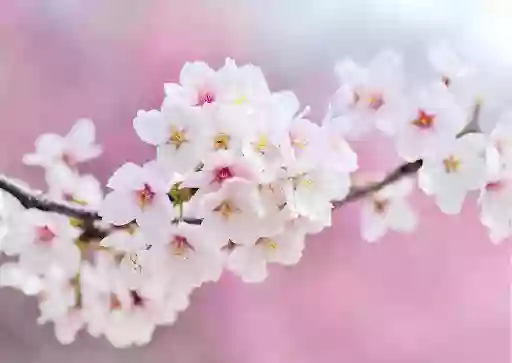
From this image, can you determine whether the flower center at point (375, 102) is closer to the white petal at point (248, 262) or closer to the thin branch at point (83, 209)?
the thin branch at point (83, 209)

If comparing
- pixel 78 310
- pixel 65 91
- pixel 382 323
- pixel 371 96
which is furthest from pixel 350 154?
pixel 65 91

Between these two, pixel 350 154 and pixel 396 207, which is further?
pixel 396 207

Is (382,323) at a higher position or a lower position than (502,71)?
lower

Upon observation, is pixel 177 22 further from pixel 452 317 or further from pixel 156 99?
pixel 452 317

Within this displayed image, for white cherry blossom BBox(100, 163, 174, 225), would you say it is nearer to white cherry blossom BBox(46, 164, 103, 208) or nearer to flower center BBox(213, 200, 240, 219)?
flower center BBox(213, 200, 240, 219)

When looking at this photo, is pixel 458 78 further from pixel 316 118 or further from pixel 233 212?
pixel 316 118

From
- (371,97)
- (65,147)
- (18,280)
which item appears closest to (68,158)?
(65,147)

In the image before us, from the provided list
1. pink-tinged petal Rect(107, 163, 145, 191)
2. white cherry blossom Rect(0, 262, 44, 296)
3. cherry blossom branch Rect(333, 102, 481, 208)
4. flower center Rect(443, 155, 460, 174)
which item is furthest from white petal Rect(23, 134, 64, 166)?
flower center Rect(443, 155, 460, 174)
